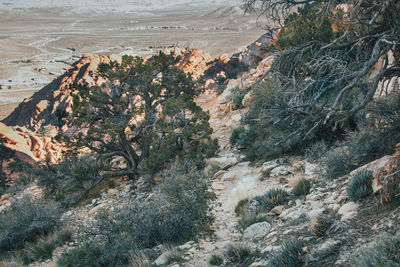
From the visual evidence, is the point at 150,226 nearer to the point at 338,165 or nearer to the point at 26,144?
the point at 338,165

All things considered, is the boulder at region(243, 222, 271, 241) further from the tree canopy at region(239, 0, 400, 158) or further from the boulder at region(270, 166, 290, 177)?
the boulder at region(270, 166, 290, 177)

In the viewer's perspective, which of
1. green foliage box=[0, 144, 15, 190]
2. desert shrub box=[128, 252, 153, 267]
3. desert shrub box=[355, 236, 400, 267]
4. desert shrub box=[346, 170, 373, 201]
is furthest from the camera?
green foliage box=[0, 144, 15, 190]

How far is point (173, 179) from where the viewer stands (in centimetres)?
596

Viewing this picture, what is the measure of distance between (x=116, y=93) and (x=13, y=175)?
788 cm

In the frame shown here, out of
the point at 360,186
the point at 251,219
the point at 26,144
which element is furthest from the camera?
the point at 26,144

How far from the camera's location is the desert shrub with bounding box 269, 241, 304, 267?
3.36 metres

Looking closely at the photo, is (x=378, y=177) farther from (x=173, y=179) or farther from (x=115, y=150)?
(x=115, y=150)

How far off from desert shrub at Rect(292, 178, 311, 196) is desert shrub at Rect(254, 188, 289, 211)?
0.60ft

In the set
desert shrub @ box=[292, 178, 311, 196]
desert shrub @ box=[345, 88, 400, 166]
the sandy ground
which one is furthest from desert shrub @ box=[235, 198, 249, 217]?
the sandy ground

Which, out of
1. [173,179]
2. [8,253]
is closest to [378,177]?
[173,179]

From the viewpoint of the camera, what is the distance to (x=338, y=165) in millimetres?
5809

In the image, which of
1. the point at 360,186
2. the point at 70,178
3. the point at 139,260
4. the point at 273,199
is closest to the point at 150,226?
the point at 139,260

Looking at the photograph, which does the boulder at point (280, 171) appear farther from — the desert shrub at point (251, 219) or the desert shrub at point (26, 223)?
the desert shrub at point (26, 223)

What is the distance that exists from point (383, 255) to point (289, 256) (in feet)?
3.19
